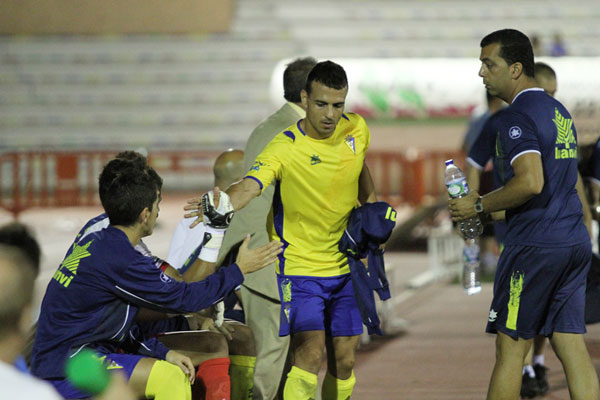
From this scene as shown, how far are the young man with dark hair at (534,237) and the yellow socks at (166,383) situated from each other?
5.07 feet

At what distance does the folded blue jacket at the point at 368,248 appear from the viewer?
5.10 meters

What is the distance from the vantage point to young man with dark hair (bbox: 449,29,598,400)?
15.8ft

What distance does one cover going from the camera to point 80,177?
19.0m

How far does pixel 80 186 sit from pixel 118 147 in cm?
640

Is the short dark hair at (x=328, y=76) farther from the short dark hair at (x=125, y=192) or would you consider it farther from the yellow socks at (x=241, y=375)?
the yellow socks at (x=241, y=375)

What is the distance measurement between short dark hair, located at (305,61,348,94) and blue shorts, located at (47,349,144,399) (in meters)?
1.63

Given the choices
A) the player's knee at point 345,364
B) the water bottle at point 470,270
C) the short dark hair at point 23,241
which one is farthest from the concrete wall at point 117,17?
the short dark hair at point 23,241

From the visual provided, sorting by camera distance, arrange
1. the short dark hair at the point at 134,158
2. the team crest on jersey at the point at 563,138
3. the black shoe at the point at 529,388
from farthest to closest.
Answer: the black shoe at the point at 529,388 < the team crest on jersey at the point at 563,138 < the short dark hair at the point at 134,158

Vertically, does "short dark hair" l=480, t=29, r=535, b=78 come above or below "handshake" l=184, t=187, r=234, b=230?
above

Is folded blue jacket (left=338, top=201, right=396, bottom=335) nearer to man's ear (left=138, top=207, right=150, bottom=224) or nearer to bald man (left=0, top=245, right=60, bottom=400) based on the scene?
man's ear (left=138, top=207, right=150, bottom=224)

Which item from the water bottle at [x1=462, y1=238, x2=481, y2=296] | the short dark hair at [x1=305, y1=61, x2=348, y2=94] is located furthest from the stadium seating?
the short dark hair at [x1=305, y1=61, x2=348, y2=94]

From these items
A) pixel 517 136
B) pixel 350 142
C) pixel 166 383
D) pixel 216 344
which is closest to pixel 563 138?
pixel 517 136

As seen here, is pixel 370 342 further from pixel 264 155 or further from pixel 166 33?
pixel 166 33

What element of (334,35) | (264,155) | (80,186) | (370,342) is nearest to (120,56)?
(334,35)
